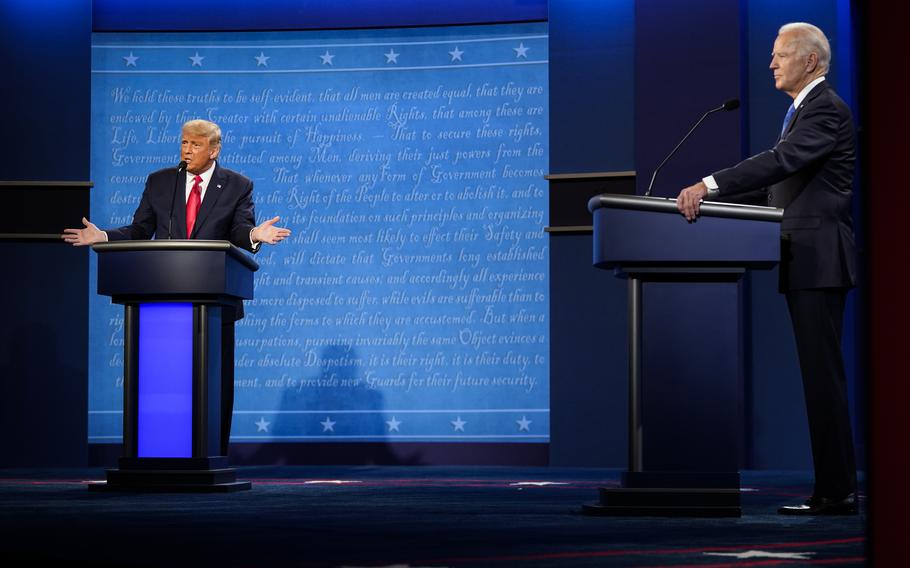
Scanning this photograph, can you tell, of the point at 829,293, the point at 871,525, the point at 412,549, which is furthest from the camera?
the point at 829,293

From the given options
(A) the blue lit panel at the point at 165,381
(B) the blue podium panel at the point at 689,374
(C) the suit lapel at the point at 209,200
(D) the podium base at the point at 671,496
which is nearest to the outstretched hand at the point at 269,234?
(C) the suit lapel at the point at 209,200

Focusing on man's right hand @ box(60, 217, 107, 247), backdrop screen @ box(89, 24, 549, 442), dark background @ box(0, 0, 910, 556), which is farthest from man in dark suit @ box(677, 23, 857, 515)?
backdrop screen @ box(89, 24, 549, 442)

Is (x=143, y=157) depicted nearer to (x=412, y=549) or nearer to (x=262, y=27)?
(x=262, y=27)

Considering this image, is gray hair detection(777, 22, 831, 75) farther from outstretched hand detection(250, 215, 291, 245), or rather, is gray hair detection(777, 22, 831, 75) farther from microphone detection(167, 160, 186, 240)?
microphone detection(167, 160, 186, 240)

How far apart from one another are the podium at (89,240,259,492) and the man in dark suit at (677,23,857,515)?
1.80 m

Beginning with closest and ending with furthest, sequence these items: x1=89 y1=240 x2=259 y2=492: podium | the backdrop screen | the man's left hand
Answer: the man's left hand → x1=89 y1=240 x2=259 y2=492: podium → the backdrop screen

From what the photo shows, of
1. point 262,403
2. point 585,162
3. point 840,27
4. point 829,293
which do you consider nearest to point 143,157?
point 262,403

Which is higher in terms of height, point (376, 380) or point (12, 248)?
point (12, 248)

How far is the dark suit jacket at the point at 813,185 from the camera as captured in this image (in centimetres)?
331

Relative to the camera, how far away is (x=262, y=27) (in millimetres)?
6512

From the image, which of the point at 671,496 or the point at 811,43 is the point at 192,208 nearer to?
the point at 671,496

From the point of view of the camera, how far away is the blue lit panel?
4238mm

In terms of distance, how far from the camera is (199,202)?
15.2ft

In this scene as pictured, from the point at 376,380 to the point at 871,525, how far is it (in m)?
5.14
